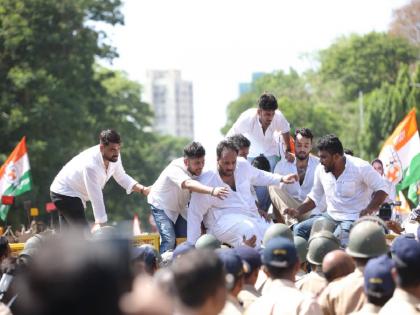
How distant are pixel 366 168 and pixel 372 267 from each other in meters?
5.77

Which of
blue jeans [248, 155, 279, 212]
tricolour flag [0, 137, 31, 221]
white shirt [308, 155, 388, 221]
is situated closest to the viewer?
white shirt [308, 155, 388, 221]

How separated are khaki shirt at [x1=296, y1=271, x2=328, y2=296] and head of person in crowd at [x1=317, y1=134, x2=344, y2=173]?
353 cm

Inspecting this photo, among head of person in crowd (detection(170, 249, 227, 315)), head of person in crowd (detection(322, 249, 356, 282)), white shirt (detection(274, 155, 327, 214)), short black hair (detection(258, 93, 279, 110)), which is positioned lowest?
white shirt (detection(274, 155, 327, 214))

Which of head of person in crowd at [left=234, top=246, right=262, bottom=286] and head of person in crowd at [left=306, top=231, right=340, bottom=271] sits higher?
head of person in crowd at [left=234, top=246, right=262, bottom=286]

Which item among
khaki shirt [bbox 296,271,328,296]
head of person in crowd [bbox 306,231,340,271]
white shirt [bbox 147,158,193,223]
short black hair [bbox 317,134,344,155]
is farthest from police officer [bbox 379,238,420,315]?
white shirt [bbox 147,158,193,223]

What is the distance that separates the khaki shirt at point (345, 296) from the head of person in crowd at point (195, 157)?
4708 millimetres

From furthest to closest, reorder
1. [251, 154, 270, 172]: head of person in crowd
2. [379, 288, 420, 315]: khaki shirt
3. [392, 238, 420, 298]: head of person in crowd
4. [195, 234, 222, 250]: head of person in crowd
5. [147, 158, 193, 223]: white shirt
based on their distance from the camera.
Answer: [251, 154, 270, 172]: head of person in crowd, [147, 158, 193, 223]: white shirt, [195, 234, 222, 250]: head of person in crowd, [392, 238, 420, 298]: head of person in crowd, [379, 288, 420, 315]: khaki shirt

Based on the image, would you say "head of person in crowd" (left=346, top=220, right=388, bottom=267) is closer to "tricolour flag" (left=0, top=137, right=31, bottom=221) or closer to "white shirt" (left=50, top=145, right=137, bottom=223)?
"white shirt" (left=50, top=145, right=137, bottom=223)

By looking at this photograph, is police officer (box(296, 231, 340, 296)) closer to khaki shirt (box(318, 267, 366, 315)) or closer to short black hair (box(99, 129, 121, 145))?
khaki shirt (box(318, 267, 366, 315))

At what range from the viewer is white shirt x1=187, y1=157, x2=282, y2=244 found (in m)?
11.6

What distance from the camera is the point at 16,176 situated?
71.7ft

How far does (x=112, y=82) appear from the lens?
255 ft

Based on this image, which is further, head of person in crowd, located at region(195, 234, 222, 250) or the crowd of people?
head of person in crowd, located at region(195, 234, 222, 250)

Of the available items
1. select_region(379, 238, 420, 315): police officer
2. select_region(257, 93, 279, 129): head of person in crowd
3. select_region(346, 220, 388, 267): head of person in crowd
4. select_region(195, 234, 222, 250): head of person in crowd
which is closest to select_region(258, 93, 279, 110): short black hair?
select_region(257, 93, 279, 129): head of person in crowd
